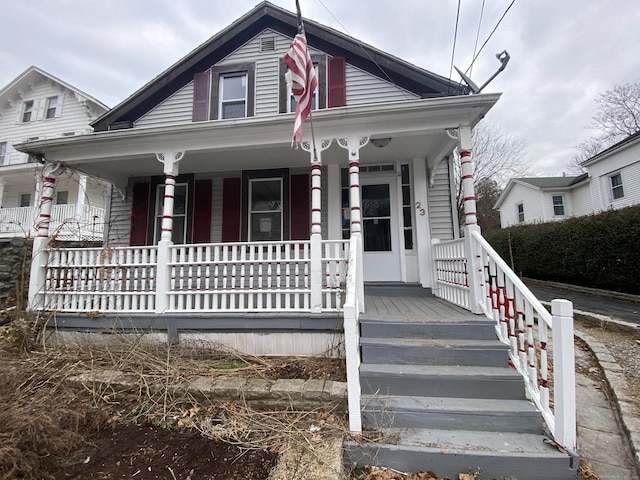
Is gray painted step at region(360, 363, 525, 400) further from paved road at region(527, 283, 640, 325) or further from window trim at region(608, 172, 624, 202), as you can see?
window trim at region(608, 172, 624, 202)

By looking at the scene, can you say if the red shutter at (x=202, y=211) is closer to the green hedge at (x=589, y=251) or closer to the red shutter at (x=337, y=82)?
the red shutter at (x=337, y=82)

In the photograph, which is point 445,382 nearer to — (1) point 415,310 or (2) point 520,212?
(1) point 415,310

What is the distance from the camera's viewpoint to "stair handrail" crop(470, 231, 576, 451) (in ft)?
6.53

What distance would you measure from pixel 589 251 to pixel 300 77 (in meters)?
8.34

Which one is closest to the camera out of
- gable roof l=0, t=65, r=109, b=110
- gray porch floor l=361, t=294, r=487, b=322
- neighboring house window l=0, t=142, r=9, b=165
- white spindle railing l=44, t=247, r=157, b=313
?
gray porch floor l=361, t=294, r=487, b=322

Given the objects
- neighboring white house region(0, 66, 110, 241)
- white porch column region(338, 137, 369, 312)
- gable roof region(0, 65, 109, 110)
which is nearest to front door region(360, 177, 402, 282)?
white porch column region(338, 137, 369, 312)

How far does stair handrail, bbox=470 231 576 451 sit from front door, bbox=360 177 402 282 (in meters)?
→ 1.89

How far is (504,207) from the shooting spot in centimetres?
1912

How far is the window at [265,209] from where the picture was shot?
5.92 metres

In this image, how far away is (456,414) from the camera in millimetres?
2305

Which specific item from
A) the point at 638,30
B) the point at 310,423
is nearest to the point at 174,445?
the point at 310,423

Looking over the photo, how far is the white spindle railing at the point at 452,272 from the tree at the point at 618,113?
2057cm

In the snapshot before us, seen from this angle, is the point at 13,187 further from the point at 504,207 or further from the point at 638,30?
the point at 504,207

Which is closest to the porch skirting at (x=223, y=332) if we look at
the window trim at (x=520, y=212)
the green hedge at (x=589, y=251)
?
the green hedge at (x=589, y=251)
